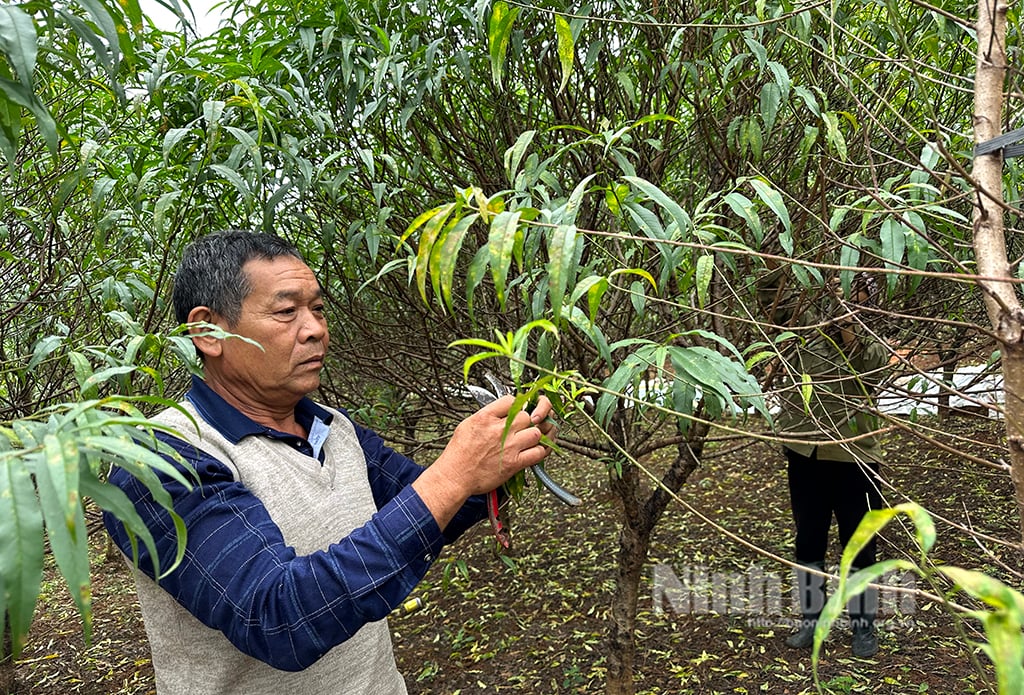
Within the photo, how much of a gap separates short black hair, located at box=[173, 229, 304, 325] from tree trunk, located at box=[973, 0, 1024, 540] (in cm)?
124

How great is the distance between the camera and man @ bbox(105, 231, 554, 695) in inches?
43.1

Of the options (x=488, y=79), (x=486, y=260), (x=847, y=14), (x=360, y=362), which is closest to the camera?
(x=486, y=260)

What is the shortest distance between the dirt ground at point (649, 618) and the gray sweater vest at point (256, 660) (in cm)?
141

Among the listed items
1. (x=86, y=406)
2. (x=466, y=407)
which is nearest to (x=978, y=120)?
(x=86, y=406)

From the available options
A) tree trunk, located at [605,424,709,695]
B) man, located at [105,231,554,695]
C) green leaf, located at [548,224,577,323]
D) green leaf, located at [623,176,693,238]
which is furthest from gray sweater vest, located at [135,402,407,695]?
tree trunk, located at [605,424,709,695]

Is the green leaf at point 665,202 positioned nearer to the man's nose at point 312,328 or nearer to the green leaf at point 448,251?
the green leaf at point 448,251

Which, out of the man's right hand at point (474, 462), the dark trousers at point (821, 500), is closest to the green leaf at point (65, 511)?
the man's right hand at point (474, 462)

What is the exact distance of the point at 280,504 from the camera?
54.1 inches

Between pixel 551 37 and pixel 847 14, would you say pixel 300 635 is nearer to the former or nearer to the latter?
pixel 551 37

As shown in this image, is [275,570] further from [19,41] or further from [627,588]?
[627,588]

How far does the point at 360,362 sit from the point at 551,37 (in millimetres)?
1639

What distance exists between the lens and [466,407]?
9.89 feet
